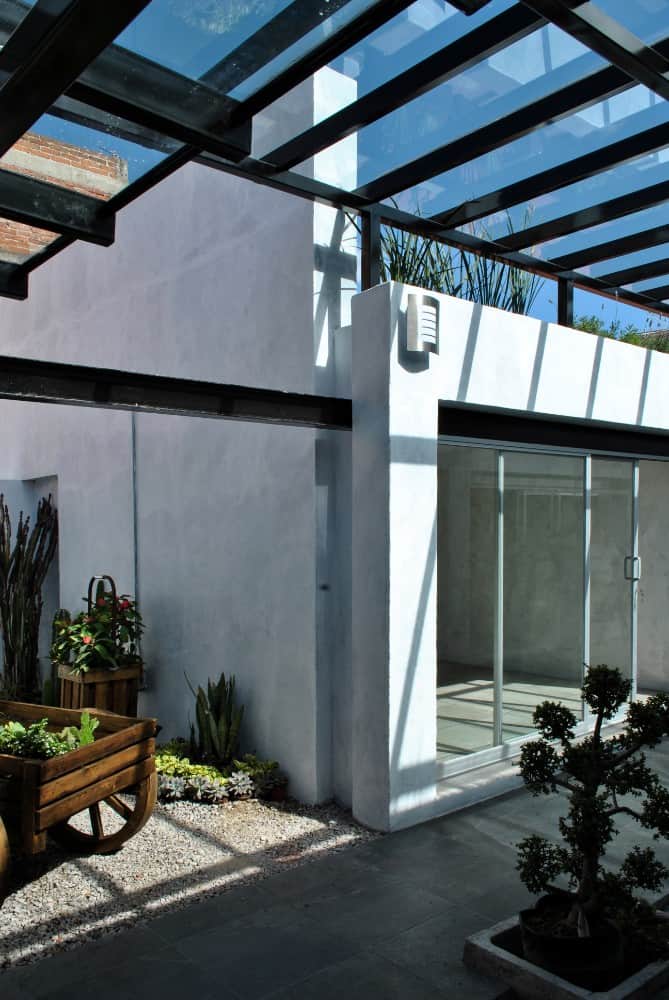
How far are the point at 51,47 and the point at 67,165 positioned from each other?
171 cm

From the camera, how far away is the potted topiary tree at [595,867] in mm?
2799

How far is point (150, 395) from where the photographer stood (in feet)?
11.5

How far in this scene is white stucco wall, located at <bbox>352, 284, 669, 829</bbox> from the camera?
14.6 ft

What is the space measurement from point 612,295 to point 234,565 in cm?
387

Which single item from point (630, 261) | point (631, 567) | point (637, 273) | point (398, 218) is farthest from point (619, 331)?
point (398, 218)

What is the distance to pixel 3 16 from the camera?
2.65 metres

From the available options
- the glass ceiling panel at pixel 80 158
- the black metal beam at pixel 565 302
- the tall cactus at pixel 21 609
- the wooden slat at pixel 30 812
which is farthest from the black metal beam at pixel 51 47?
the tall cactus at pixel 21 609

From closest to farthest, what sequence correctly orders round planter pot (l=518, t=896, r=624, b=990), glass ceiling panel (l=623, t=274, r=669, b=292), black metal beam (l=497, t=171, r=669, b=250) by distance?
round planter pot (l=518, t=896, r=624, b=990) < black metal beam (l=497, t=171, r=669, b=250) < glass ceiling panel (l=623, t=274, r=669, b=292)

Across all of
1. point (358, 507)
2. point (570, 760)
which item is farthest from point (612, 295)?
point (570, 760)

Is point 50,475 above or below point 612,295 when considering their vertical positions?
below

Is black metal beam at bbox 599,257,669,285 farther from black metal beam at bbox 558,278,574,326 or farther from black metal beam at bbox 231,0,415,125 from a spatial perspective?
black metal beam at bbox 231,0,415,125

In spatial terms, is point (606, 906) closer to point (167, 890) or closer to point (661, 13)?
point (167, 890)

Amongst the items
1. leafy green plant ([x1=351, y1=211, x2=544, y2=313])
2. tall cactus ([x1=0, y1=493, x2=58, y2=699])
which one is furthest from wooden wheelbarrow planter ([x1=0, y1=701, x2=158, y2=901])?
tall cactus ([x1=0, y1=493, x2=58, y2=699])

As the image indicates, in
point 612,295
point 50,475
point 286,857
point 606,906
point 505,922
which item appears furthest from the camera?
point 50,475
